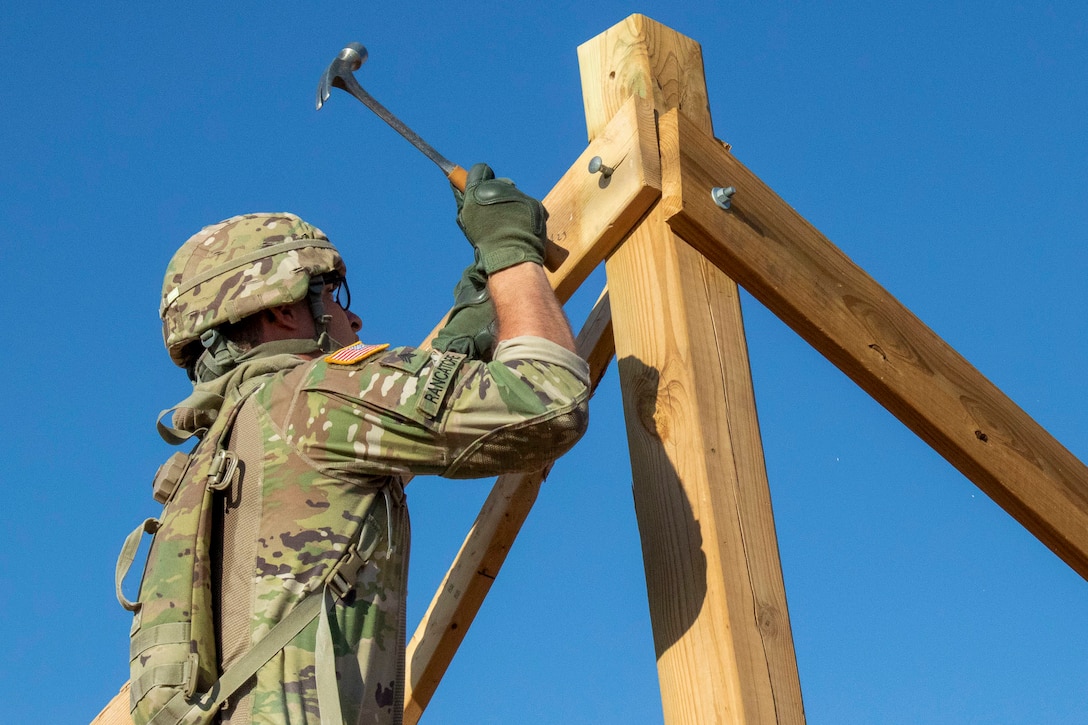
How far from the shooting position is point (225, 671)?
124 inches

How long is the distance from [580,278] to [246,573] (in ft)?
4.02

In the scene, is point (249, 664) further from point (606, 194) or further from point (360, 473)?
point (606, 194)

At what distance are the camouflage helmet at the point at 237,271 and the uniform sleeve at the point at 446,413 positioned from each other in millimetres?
488

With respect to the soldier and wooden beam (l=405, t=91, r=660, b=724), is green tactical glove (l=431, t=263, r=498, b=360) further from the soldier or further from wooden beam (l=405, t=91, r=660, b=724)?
wooden beam (l=405, t=91, r=660, b=724)

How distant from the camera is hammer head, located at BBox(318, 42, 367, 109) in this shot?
3.85 meters

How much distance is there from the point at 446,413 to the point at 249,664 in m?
0.72

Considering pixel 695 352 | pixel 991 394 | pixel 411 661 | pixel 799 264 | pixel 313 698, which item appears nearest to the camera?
pixel 313 698

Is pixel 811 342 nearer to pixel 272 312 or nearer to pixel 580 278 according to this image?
pixel 580 278

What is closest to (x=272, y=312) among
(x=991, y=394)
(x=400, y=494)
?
(x=400, y=494)

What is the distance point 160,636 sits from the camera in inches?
125

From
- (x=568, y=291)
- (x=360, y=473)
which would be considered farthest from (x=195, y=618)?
(x=568, y=291)

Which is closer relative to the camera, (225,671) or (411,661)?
(225,671)

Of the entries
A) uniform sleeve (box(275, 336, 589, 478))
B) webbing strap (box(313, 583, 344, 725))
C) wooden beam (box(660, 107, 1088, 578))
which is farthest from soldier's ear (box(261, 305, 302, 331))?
wooden beam (box(660, 107, 1088, 578))

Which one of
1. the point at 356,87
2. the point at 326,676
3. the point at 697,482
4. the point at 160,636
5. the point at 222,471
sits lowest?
the point at 326,676
